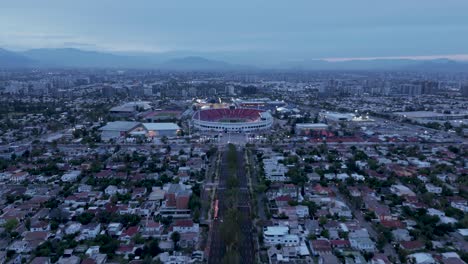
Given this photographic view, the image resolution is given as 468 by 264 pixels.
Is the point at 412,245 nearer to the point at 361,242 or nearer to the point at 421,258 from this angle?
the point at 421,258

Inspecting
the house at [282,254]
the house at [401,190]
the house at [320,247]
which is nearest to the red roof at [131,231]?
the house at [282,254]

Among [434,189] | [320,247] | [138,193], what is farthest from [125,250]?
[434,189]

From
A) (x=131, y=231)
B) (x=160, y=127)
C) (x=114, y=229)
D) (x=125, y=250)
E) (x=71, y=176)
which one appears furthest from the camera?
(x=160, y=127)

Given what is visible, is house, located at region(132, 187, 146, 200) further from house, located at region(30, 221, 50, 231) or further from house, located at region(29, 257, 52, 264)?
house, located at region(29, 257, 52, 264)

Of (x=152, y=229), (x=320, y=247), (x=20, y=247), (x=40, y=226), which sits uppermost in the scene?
(x=320, y=247)

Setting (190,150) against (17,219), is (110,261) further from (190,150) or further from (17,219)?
(190,150)

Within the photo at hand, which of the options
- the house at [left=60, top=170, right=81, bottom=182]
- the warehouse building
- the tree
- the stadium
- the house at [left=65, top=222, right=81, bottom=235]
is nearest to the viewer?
the tree

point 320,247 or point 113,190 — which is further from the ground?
point 320,247

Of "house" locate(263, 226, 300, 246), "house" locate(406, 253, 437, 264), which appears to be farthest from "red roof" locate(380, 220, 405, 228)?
"house" locate(263, 226, 300, 246)
